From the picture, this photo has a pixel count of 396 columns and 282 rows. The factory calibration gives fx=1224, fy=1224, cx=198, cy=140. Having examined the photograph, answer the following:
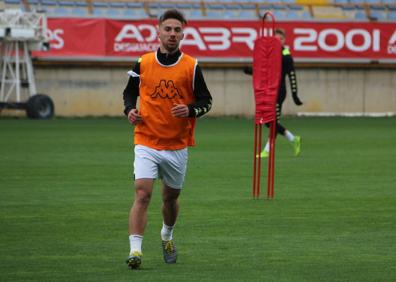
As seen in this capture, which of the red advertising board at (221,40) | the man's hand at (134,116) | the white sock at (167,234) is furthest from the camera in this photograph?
the red advertising board at (221,40)

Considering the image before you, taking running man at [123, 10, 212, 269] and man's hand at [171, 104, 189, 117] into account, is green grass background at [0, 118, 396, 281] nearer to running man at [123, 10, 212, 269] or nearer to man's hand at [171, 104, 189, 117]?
running man at [123, 10, 212, 269]

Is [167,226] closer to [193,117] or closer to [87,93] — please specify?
[193,117]

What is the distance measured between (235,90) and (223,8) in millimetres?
3600

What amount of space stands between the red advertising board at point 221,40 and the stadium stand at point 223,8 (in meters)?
1.06

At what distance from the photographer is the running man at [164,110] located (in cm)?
930

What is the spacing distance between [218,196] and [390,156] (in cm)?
733

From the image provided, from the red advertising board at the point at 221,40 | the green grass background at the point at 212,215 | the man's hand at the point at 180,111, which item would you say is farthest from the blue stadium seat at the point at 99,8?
the man's hand at the point at 180,111

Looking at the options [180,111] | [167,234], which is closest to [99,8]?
[167,234]

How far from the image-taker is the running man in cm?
930

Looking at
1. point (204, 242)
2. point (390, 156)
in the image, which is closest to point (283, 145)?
point (390, 156)

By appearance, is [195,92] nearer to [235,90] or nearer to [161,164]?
[161,164]

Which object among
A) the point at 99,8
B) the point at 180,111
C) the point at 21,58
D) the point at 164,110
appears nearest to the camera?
the point at 180,111

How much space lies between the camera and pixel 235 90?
36.3 m

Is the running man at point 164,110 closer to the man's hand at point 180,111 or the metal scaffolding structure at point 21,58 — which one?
the man's hand at point 180,111
